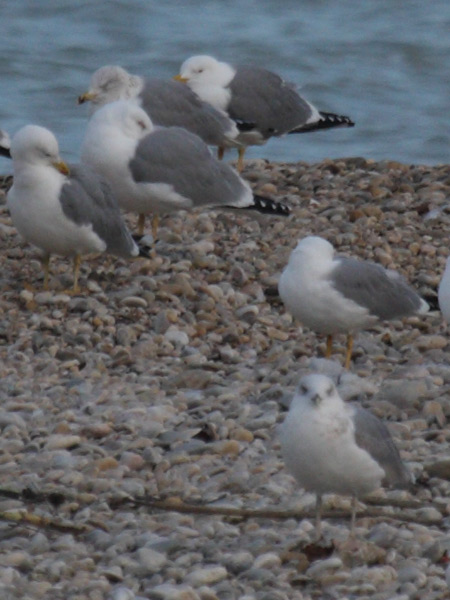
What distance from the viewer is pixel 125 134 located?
8281mm

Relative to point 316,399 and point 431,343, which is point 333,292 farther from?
point 316,399

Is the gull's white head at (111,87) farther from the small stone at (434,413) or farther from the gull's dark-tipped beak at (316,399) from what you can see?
the gull's dark-tipped beak at (316,399)

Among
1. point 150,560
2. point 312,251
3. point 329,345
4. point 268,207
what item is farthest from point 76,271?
point 150,560

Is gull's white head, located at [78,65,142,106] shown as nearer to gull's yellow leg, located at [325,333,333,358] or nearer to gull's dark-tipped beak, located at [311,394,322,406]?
gull's yellow leg, located at [325,333,333,358]

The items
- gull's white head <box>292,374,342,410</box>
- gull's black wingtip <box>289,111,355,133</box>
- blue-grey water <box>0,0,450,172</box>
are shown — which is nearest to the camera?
gull's white head <box>292,374,342,410</box>

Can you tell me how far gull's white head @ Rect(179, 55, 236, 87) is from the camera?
10.3m

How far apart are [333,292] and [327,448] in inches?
66.8

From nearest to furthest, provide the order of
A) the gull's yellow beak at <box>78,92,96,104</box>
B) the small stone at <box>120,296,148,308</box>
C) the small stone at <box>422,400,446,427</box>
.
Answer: the small stone at <box>422,400,446,427</box> < the small stone at <box>120,296,148,308</box> < the gull's yellow beak at <box>78,92,96,104</box>

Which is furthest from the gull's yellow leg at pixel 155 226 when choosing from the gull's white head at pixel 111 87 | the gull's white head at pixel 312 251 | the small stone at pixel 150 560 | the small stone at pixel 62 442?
the small stone at pixel 150 560

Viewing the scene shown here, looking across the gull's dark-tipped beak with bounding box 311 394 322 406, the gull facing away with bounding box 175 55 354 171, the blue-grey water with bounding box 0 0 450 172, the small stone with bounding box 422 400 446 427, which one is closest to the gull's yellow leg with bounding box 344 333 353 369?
the small stone with bounding box 422 400 446 427

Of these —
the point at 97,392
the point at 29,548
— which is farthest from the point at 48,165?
the point at 29,548

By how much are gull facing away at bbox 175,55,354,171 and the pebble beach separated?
1316mm

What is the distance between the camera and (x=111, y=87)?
931 cm

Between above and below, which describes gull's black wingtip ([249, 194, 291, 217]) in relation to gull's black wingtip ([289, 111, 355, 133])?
below
